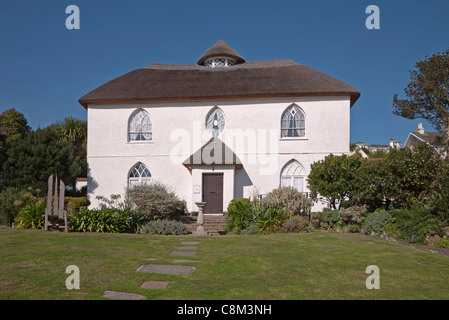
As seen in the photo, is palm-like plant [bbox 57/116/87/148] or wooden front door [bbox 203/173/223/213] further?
palm-like plant [bbox 57/116/87/148]

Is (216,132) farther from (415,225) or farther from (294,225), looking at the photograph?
(415,225)

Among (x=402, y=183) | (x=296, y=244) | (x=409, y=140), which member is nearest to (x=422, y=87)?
(x=402, y=183)

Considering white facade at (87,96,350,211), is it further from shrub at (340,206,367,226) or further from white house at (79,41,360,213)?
shrub at (340,206,367,226)

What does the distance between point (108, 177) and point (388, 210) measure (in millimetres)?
15521

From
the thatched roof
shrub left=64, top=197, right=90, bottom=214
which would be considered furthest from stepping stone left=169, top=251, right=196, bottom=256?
the thatched roof

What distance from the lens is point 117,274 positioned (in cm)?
655

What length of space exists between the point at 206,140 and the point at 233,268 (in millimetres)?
13757

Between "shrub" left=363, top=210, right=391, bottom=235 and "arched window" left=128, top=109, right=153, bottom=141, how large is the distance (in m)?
Result: 13.3

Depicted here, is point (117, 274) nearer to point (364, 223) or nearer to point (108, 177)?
point (364, 223)

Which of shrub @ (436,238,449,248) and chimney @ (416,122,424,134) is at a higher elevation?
chimney @ (416,122,424,134)

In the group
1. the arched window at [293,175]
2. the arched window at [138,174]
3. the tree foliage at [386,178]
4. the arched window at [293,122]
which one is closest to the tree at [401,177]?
the tree foliage at [386,178]

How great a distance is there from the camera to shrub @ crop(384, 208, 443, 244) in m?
11.3

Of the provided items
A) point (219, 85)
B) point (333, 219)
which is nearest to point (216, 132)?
point (219, 85)

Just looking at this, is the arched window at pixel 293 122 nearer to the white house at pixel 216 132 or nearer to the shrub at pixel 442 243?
the white house at pixel 216 132
